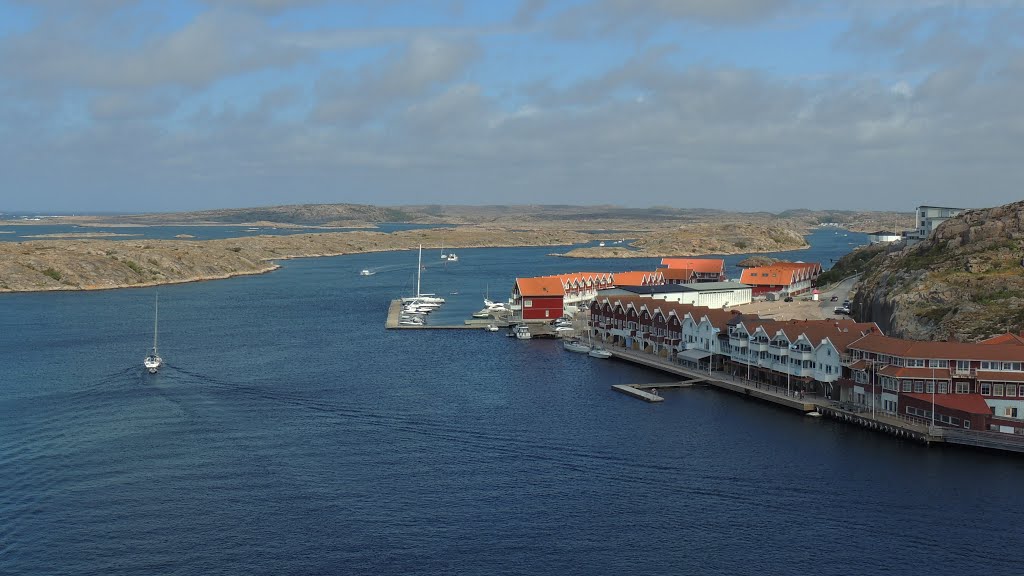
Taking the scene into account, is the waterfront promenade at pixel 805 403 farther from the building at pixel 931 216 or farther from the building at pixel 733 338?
the building at pixel 931 216

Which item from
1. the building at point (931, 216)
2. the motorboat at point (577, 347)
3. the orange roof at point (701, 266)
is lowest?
the motorboat at point (577, 347)

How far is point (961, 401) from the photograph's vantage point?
39.8m

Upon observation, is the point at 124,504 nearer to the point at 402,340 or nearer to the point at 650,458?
the point at 650,458

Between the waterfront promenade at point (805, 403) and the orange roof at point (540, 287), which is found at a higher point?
the orange roof at point (540, 287)

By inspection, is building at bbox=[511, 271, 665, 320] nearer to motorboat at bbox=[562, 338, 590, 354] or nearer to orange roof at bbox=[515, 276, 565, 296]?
orange roof at bbox=[515, 276, 565, 296]

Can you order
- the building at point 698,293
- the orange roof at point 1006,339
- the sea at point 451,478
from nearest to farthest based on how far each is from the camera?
the sea at point 451,478 → the orange roof at point 1006,339 → the building at point 698,293

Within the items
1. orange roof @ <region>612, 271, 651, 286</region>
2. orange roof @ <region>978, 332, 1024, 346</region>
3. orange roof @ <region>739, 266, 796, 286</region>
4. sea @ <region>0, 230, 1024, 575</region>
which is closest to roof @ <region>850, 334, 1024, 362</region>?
orange roof @ <region>978, 332, 1024, 346</region>

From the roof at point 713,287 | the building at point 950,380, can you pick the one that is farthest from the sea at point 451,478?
the roof at point 713,287

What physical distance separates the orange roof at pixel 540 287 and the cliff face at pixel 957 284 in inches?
946

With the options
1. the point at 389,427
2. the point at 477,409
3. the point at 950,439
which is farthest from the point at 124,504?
the point at 950,439

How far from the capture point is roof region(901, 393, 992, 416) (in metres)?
39.1

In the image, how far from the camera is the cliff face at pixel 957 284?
50312 millimetres

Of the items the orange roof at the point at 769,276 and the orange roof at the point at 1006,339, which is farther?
the orange roof at the point at 769,276

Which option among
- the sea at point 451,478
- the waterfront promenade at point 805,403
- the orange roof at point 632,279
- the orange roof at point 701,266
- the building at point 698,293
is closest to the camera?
the sea at point 451,478
